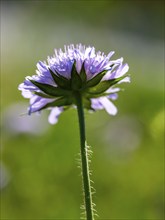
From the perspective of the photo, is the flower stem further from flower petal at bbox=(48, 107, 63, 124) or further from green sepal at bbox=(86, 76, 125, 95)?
flower petal at bbox=(48, 107, 63, 124)

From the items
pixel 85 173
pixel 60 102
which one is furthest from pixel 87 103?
pixel 85 173

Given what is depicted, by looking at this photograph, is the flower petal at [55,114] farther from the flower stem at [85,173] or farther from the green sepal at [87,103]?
the flower stem at [85,173]

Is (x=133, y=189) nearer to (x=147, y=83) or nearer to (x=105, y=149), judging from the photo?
(x=105, y=149)

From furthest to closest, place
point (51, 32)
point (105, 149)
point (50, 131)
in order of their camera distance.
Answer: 1. point (51, 32)
2. point (50, 131)
3. point (105, 149)

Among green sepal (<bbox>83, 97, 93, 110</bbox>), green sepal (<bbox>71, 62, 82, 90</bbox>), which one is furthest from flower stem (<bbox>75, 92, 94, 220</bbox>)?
green sepal (<bbox>83, 97, 93, 110</bbox>)

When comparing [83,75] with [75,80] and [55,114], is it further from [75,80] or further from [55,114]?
[55,114]

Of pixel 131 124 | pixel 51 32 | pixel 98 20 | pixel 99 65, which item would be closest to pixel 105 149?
pixel 131 124
